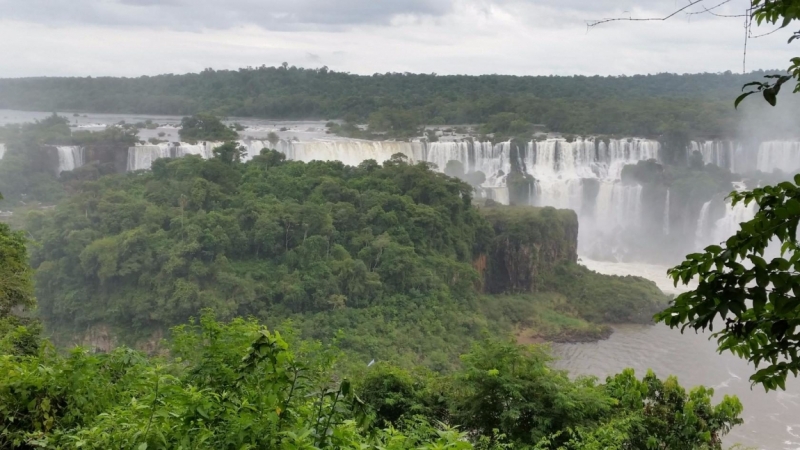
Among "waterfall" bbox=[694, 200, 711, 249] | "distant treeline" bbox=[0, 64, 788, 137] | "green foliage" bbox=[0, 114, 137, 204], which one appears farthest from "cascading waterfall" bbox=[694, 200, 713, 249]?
"green foliage" bbox=[0, 114, 137, 204]

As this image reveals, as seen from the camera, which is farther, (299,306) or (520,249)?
(520,249)

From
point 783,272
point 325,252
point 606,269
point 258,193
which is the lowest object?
point 606,269

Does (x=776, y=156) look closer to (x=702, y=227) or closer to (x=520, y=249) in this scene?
(x=702, y=227)

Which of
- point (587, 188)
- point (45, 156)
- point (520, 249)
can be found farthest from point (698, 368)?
point (45, 156)

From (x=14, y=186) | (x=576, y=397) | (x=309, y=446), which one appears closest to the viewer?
(x=309, y=446)

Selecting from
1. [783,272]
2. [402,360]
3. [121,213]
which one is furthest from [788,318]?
[121,213]

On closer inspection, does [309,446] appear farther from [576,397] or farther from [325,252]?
[325,252]
